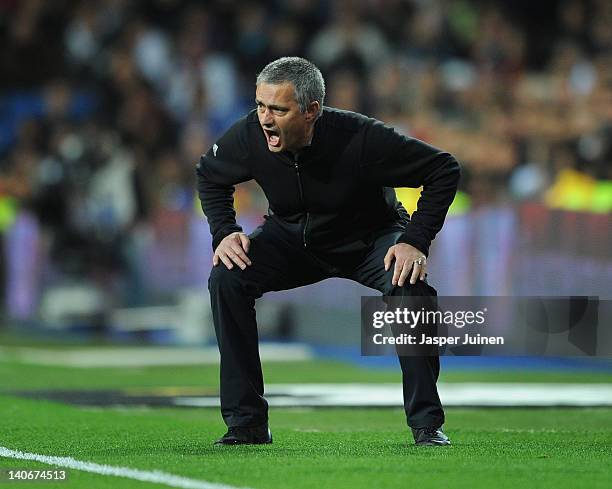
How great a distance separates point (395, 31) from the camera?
699 inches

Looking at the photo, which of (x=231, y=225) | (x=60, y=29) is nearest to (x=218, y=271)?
(x=231, y=225)

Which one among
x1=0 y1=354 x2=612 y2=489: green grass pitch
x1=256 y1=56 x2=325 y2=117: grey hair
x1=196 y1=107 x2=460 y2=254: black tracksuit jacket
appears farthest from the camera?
x1=196 y1=107 x2=460 y2=254: black tracksuit jacket

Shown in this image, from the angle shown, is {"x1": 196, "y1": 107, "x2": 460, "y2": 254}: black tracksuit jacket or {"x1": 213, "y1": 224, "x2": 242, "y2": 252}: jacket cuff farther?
{"x1": 213, "y1": 224, "x2": 242, "y2": 252}: jacket cuff

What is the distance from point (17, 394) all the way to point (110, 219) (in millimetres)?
7927

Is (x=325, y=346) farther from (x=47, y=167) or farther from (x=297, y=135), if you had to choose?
(x=297, y=135)

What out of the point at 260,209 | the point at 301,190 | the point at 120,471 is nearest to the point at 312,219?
the point at 301,190

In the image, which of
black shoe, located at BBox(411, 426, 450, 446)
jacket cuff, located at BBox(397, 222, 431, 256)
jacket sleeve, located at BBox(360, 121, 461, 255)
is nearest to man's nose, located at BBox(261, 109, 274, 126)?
jacket sleeve, located at BBox(360, 121, 461, 255)

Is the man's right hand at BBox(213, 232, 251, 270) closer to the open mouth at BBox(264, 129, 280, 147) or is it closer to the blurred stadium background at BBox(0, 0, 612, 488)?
the open mouth at BBox(264, 129, 280, 147)

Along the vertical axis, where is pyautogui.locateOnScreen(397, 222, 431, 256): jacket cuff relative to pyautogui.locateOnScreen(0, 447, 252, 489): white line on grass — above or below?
above

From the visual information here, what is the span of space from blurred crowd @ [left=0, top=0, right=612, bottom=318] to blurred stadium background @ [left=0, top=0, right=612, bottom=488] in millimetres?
31

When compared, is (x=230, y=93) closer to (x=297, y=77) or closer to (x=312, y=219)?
(x=312, y=219)

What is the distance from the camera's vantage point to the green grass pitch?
528 cm

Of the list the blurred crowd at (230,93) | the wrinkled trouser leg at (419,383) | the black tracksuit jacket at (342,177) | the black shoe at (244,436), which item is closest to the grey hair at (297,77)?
the black tracksuit jacket at (342,177)

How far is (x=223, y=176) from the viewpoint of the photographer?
676 centimetres
